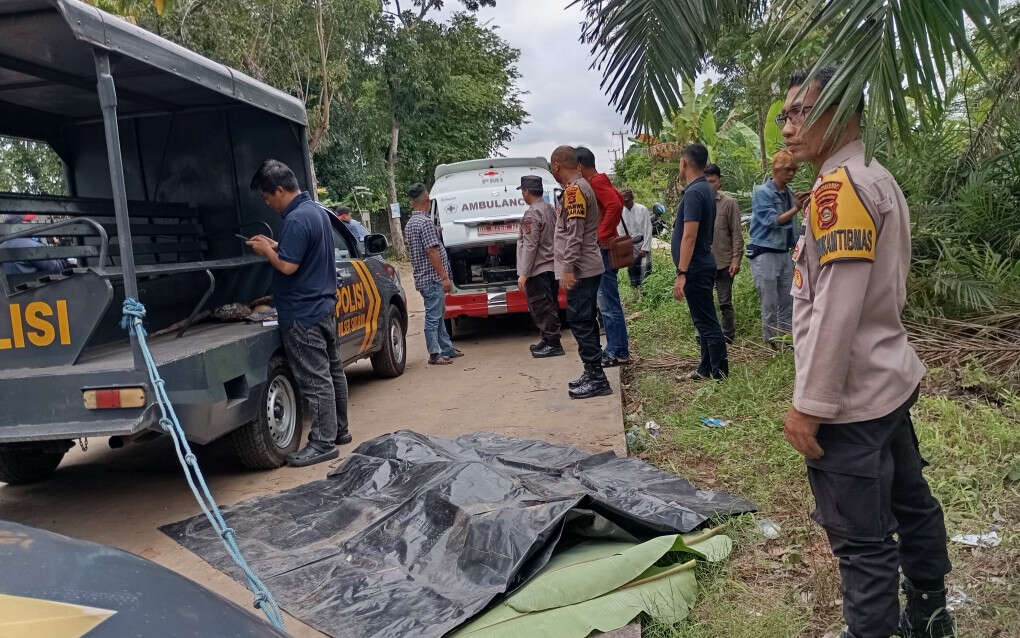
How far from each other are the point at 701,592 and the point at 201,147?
550 centimetres

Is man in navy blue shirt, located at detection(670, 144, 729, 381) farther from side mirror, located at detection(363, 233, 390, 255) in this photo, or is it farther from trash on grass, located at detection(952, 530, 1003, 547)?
trash on grass, located at detection(952, 530, 1003, 547)

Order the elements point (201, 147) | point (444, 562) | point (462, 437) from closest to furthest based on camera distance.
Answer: point (444, 562), point (462, 437), point (201, 147)

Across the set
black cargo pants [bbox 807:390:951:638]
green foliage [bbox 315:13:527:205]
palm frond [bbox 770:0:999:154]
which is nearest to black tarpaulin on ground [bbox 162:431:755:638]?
black cargo pants [bbox 807:390:951:638]

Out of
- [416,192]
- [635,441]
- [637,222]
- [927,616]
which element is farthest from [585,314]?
[637,222]

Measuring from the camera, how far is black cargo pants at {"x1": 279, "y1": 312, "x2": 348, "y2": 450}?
5.27 m

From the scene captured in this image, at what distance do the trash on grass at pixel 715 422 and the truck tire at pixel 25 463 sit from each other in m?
4.15

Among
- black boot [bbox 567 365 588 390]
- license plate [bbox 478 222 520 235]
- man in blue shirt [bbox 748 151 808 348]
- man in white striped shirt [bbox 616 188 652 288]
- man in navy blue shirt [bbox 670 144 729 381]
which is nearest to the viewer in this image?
man in navy blue shirt [bbox 670 144 729 381]

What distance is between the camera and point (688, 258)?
5.99m

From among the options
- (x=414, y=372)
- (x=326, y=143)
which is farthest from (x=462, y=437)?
(x=326, y=143)

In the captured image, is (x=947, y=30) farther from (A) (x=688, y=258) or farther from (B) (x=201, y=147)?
(B) (x=201, y=147)

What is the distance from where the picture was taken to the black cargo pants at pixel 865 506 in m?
2.23

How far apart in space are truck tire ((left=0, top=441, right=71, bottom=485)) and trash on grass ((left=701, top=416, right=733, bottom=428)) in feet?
13.6

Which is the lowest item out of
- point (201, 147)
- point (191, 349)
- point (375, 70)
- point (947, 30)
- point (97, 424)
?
point (97, 424)

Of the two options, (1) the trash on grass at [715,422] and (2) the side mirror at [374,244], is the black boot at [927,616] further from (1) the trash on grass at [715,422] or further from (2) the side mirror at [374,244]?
(2) the side mirror at [374,244]
